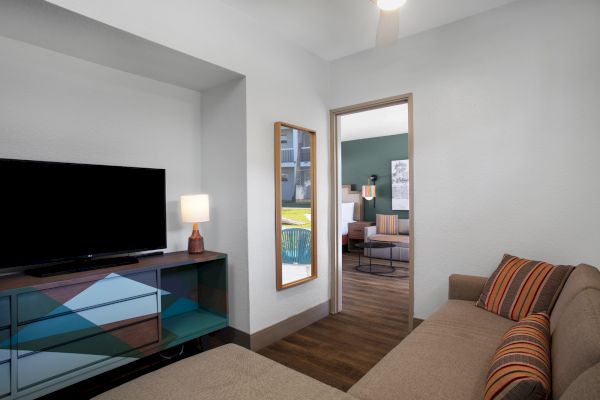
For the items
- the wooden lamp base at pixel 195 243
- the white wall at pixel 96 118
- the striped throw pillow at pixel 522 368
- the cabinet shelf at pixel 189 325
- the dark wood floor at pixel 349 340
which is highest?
the white wall at pixel 96 118

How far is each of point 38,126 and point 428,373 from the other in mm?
2581

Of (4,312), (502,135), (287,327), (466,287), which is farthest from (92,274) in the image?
(502,135)

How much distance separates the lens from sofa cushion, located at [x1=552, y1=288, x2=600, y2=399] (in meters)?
0.84

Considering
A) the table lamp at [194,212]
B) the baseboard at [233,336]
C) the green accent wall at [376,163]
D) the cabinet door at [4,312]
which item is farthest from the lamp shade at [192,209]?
the green accent wall at [376,163]

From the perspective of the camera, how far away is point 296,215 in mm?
3062

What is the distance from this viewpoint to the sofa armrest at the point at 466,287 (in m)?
2.37

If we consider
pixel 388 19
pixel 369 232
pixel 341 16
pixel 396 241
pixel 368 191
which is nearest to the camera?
pixel 388 19

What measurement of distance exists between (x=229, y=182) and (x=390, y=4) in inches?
67.1

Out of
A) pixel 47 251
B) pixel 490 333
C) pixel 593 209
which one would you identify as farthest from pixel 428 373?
pixel 47 251

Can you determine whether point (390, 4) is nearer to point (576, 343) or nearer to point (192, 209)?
point (576, 343)

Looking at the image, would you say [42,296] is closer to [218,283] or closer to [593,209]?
[218,283]

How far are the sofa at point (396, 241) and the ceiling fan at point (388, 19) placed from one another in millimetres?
4047

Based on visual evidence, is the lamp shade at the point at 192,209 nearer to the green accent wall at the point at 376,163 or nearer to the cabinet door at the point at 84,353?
the cabinet door at the point at 84,353

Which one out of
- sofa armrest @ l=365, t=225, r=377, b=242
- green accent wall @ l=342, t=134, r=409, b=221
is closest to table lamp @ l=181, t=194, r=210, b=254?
sofa armrest @ l=365, t=225, r=377, b=242
